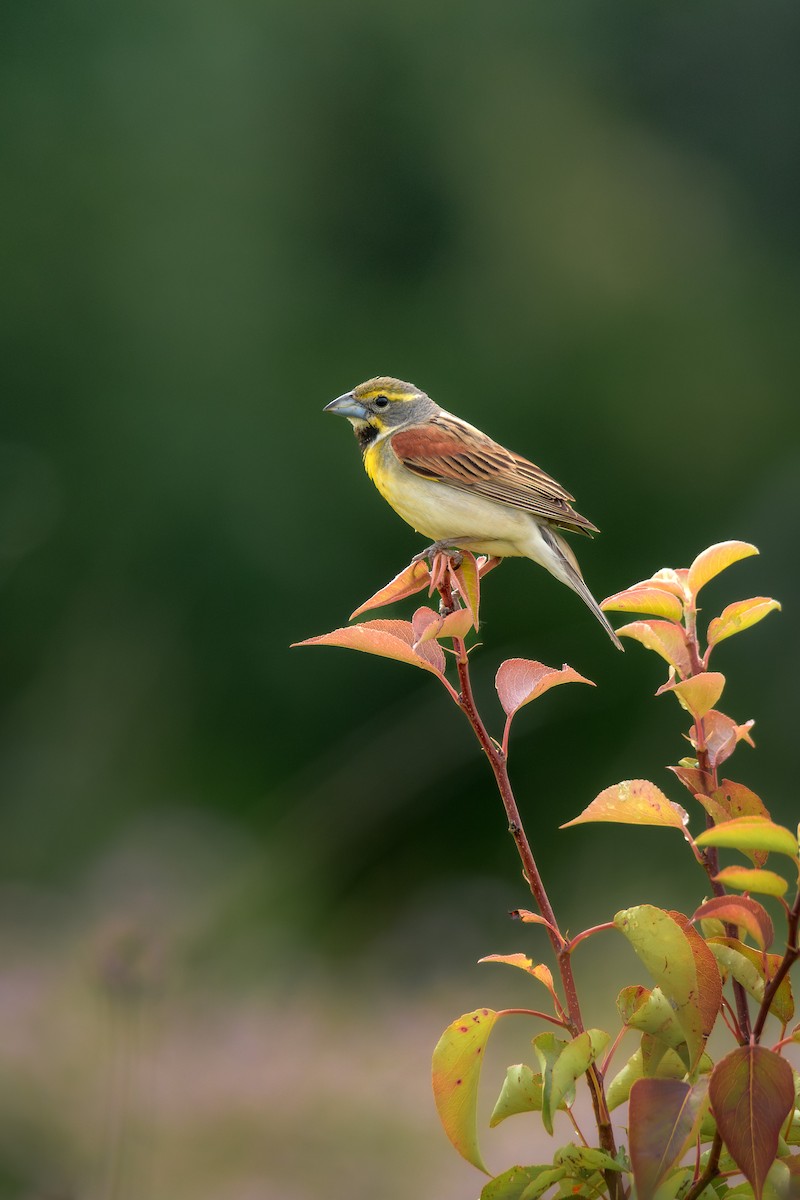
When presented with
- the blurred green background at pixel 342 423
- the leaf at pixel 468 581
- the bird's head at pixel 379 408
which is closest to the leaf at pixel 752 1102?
the leaf at pixel 468 581

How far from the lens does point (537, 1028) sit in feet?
15.2

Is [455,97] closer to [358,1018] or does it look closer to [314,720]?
[314,720]

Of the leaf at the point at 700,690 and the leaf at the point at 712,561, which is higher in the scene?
the leaf at the point at 712,561

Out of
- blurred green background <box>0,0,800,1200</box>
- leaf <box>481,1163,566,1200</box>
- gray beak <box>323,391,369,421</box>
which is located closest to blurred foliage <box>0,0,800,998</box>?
blurred green background <box>0,0,800,1200</box>

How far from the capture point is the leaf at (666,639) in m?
1.34

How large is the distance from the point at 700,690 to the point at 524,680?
0.23m

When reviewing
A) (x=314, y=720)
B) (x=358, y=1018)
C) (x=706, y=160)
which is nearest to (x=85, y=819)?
(x=314, y=720)

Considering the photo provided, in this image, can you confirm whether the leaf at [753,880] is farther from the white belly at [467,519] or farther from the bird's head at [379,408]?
the bird's head at [379,408]

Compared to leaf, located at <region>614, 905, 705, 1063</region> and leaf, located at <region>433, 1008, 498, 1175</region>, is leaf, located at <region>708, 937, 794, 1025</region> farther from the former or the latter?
leaf, located at <region>433, 1008, 498, 1175</region>

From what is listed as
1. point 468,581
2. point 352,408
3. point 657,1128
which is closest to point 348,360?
point 352,408

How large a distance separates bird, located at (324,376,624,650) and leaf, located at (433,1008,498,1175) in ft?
5.17

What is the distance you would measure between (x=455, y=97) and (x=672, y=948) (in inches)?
388

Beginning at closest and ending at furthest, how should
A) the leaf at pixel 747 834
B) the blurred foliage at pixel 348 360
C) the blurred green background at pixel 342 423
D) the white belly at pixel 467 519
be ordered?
the leaf at pixel 747 834, the white belly at pixel 467 519, the blurred green background at pixel 342 423, the blurred foliage at pixel 348 360

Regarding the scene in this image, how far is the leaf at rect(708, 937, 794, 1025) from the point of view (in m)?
1.20
